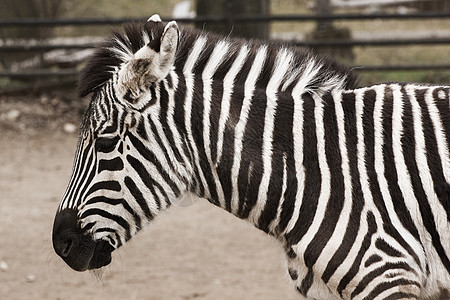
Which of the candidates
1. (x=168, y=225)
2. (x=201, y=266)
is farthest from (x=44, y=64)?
(x=201, y=266)

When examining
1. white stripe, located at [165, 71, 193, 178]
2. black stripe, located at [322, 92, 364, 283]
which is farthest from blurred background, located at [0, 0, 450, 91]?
white stripe, located at [165, 71, 193, 178]

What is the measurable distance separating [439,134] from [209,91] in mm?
1065

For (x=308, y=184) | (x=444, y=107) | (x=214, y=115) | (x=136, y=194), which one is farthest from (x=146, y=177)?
(x=444, y=107)

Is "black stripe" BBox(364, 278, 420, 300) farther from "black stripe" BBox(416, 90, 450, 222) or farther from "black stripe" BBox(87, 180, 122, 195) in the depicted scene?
"black stripe" BBox(87, 180, 122, 195)

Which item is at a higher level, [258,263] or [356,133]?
[356,133]

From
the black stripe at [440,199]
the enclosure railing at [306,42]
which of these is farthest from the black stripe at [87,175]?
the enclosure railing at [306,42]

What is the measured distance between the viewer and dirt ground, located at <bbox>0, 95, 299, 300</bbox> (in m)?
6.14

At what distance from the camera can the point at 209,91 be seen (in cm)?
339

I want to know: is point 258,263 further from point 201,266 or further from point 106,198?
point 106,198

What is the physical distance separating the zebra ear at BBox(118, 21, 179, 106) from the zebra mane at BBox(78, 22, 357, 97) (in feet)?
0.40

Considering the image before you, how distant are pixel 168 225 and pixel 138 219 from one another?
4379mm

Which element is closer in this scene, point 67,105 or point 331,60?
point 331,60

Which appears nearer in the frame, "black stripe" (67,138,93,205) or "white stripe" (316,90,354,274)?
"white stripe" (316,90,354,274)

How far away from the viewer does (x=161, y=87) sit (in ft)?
10.9
